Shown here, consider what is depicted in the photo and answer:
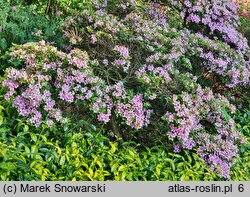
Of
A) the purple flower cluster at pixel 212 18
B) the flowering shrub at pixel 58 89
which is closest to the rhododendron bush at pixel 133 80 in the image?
the flowering shrub at pixel 58 89

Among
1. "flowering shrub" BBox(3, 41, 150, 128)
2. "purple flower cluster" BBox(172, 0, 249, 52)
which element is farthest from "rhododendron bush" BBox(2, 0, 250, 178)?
"purple flower cluster" BBox(172, 0, 249, 52)

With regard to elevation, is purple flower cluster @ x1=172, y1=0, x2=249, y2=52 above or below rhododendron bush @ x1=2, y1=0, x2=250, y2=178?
above

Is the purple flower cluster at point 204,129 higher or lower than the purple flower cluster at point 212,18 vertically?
lower

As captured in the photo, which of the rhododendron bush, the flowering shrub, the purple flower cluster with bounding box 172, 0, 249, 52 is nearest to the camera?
the flowering shrub

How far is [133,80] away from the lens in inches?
174

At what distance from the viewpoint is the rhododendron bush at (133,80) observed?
4.02 meters

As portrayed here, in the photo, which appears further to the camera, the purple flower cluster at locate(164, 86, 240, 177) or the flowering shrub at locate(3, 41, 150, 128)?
the purple flower cluster at locate(164, 86, 240, 177)

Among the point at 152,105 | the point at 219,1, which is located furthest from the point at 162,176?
the point at 219,1

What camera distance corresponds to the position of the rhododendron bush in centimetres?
402

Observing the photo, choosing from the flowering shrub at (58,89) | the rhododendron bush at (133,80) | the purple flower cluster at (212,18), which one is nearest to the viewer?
the flowering shrub at (58,89)

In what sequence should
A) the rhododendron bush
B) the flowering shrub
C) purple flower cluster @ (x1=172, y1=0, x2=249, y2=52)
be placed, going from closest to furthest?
1. the flowering shrub
2. the rhododendron bush
3. purple flower cluster @ (x1=172, y1=0, x2=249, y2=52)

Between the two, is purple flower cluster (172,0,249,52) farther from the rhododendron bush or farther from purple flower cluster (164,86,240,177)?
purple flower cluster (164,86,240,177)

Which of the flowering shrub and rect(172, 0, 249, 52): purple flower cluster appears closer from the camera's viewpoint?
the flowering shrub

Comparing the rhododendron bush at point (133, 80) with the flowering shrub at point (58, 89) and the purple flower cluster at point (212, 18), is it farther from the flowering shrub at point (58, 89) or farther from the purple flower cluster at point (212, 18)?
the purple flower cluster at point (212, 18)
